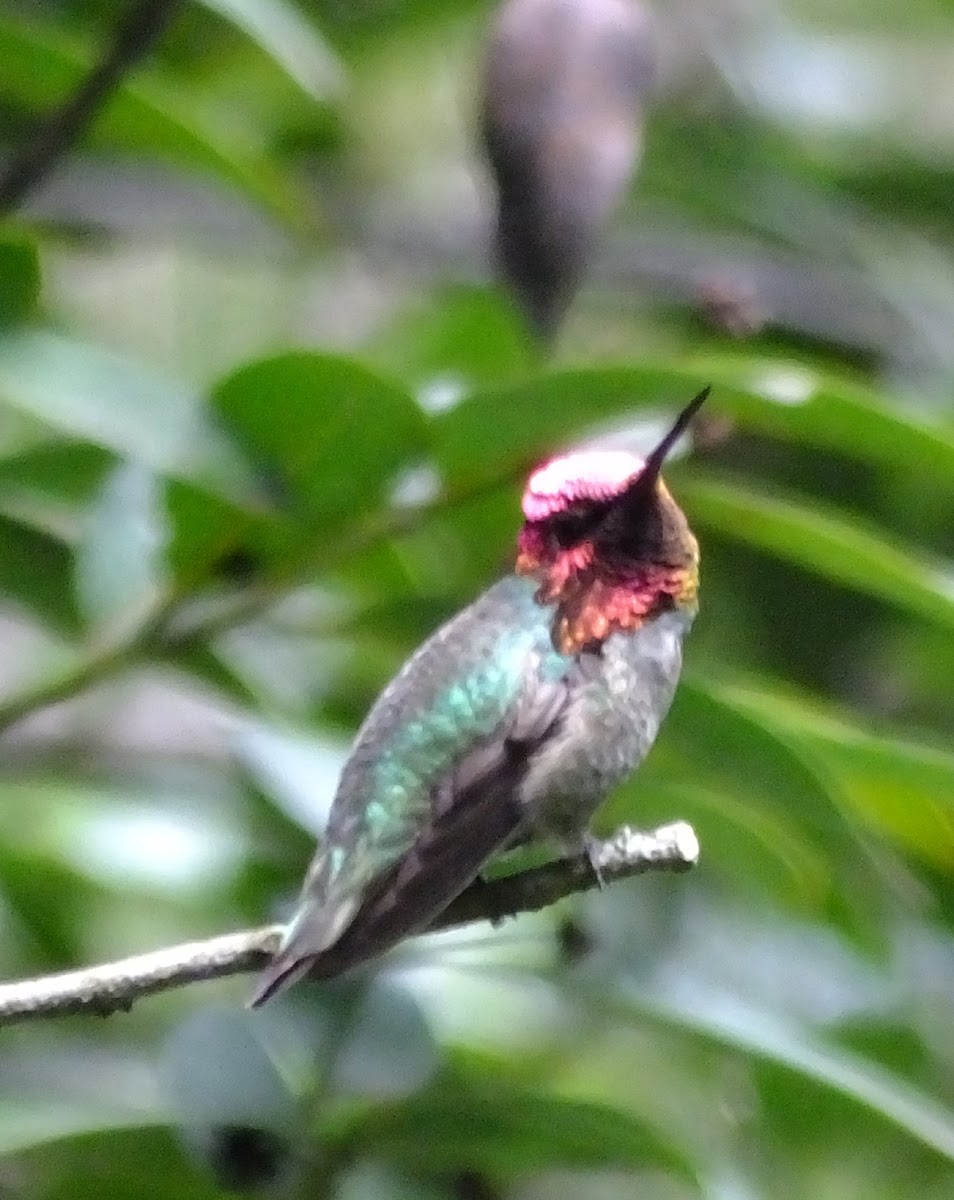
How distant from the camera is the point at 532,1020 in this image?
5.32 ft

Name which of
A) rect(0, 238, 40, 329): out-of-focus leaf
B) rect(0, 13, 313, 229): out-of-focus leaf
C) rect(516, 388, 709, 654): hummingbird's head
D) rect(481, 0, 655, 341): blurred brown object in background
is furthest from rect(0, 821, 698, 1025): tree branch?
rect(0, 13, 313, 229): out-of-focus leaf

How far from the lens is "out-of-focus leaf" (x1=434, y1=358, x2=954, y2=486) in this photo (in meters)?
1.25

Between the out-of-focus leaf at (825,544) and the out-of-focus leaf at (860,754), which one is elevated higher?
the out-of-focus leaf at (825,544)

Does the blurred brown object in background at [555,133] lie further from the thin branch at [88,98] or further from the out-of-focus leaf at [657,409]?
the thin branch at [88,98]

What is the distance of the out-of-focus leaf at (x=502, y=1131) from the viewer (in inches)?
51.9

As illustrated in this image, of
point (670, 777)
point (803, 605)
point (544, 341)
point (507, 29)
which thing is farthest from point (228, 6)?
point (803, 605)

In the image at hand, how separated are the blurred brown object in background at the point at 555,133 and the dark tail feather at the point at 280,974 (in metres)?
0.48

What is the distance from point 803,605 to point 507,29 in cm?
108

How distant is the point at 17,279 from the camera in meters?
1.33

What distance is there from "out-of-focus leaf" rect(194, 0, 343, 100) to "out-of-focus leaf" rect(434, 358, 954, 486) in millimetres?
315

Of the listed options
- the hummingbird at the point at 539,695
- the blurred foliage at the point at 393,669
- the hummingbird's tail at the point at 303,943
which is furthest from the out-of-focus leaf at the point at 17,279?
the hummingbird's tail at the point at 303,943

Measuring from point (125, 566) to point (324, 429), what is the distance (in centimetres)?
17

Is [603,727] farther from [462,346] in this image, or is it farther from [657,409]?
[462,346]

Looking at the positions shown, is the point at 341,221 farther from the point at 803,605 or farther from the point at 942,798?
the point at 942,798
